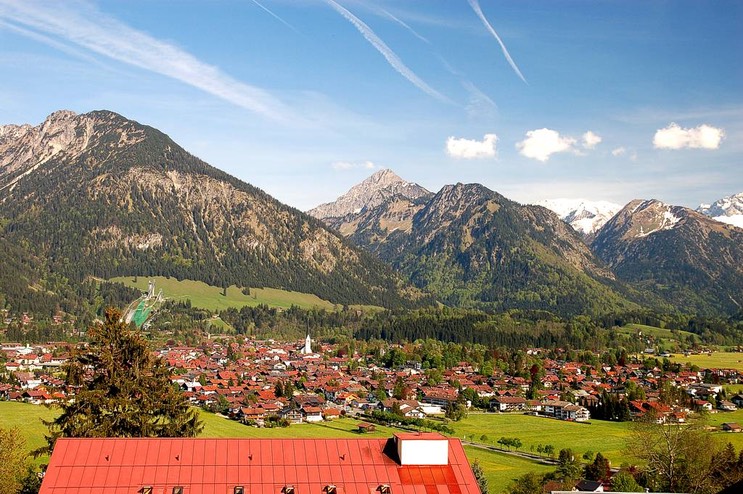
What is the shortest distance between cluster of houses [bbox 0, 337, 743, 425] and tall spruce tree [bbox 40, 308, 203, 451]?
2887 inches

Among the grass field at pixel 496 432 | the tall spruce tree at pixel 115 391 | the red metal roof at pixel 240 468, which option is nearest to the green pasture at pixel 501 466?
the grass field at pixel 496 432

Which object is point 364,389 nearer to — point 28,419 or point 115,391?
point 28,419

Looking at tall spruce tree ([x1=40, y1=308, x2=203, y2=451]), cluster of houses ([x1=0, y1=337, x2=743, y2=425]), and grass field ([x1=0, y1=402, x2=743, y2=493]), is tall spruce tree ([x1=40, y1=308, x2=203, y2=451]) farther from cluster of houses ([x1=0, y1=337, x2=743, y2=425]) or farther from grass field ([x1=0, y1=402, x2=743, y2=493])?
cluster of houses ([x1=0, y1=337, x2=743, y2=425])

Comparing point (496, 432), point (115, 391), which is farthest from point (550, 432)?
point (115, 391)

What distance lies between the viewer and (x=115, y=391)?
49.2 meters

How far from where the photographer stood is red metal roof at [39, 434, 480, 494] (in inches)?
1519

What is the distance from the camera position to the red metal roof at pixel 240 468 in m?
38.6

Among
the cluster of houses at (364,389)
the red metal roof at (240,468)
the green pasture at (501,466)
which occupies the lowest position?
the cluster of houses at (364,389)

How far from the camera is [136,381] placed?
162ft

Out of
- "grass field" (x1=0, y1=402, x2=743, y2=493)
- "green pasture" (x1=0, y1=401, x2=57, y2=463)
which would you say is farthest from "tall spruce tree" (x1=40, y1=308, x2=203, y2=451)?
"grass field" (x1=0, y1=402, x2=743, y2=493)

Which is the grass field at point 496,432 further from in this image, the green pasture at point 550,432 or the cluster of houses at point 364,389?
the cluster of houses at point 364,389

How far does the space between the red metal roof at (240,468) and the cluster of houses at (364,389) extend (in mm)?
82791

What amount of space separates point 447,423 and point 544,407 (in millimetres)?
33229

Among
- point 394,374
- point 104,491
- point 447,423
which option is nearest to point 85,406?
point 104,491
